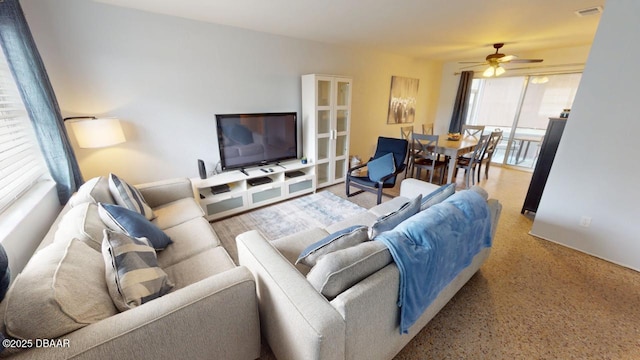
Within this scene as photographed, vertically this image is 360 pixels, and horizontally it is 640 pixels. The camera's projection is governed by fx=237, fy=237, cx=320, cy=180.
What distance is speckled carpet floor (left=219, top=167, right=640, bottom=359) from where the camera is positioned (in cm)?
144

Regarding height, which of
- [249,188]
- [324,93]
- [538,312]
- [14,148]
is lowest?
[538,312]

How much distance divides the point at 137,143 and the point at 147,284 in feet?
6.72

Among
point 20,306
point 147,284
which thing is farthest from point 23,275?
point 147,284

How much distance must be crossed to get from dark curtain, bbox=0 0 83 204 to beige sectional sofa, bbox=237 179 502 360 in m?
1.77

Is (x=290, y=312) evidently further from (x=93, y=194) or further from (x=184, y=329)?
(x=93, y=194)

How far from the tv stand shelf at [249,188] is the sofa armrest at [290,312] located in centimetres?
166

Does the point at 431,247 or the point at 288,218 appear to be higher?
the point at 431,247

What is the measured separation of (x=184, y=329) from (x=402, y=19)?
322cm

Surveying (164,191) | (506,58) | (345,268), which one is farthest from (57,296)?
(506,58)

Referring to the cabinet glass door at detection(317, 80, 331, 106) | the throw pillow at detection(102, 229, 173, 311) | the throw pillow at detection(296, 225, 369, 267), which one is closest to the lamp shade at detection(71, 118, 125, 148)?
the throw pillow at detection(102, 229, 173, 311)

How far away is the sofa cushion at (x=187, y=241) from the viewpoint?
1580mm

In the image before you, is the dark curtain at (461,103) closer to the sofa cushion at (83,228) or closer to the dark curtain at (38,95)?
the sofa cushion at (83,228)

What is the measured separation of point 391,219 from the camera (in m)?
1.45

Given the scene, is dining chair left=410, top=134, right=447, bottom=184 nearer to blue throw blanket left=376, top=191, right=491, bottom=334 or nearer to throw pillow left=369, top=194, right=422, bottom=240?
blue throw blanket left=376, top=191, right=491, bottom=334
